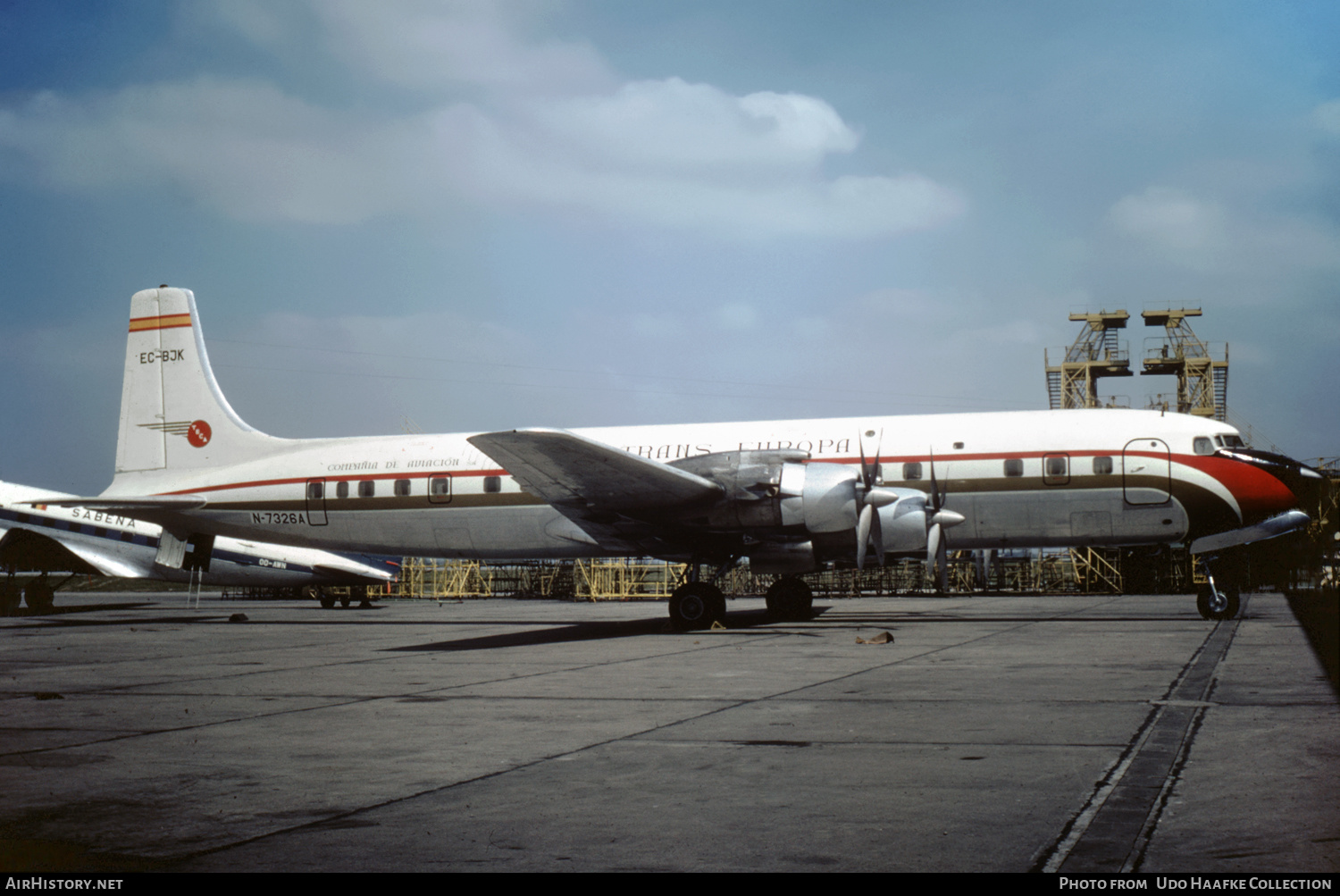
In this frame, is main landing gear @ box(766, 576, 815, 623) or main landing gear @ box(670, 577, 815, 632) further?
main landing gear @ box(766, 576, 815, 623)

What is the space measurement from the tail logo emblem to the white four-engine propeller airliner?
Result: 0.04 metres

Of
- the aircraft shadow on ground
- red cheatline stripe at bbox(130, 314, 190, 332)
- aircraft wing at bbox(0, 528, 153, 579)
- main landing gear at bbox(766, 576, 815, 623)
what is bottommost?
the aircraft shadow on ground

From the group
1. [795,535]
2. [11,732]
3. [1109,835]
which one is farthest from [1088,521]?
[11,732]

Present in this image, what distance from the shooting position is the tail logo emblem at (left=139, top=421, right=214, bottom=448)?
2462 centimetres

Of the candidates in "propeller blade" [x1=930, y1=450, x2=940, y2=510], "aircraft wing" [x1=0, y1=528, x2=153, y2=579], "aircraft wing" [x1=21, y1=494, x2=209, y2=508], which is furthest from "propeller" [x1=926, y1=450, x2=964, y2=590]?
"aircraft wing" [x1=0, y1=528, x2=153, y2=579]

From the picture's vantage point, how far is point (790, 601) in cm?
2173

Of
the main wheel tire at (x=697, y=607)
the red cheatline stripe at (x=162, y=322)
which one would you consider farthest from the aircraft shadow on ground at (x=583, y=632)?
the red cheatline stripe at (x=162, y=322)

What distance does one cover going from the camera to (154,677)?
41.9 ft

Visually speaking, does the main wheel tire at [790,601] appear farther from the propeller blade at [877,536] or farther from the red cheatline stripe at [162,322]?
the red cheatline stripe at [162,322]

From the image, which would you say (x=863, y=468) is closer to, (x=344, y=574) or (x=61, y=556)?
(x=344, y=574)

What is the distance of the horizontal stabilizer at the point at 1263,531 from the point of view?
63.7 ft

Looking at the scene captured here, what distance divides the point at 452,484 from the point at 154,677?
967 cm

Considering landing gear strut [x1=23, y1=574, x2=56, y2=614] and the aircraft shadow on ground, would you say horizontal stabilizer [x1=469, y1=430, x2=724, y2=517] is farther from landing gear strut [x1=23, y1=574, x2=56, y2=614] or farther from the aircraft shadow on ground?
landing gear strut [x1=23, y1=574, x2=56, y2=614]

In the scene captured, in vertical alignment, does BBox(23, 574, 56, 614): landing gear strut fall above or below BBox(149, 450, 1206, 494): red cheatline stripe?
below
